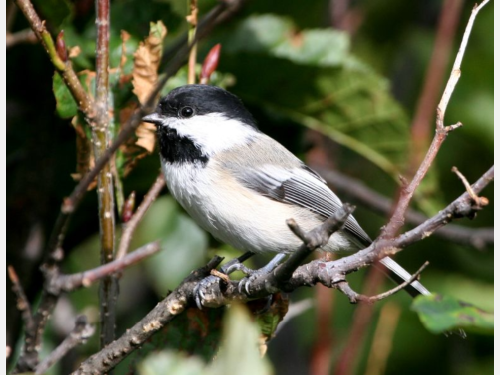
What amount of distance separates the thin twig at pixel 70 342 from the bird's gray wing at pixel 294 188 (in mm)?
622

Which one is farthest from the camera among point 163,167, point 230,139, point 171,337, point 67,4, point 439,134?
point 230,139

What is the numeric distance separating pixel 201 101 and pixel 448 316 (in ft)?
3.26

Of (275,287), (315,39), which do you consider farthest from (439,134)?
(315,39)

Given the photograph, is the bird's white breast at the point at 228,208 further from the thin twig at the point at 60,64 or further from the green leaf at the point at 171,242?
the green leaf at the point at 171,242

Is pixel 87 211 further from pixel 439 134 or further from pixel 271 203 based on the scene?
pixel 439 134

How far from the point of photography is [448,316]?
1.29 metres

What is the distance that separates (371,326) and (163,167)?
109 cm

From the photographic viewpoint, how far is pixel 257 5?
248cm

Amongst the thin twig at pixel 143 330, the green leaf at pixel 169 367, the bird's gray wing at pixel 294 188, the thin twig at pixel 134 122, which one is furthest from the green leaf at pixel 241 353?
the bird's gray wing at pixel 294 188

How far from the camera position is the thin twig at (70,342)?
58.4 inches

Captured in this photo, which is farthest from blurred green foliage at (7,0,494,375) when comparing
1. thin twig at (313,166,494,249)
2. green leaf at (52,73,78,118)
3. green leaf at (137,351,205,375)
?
green leaf at (137,351,205,375)

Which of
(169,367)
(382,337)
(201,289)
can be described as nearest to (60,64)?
(201,289)

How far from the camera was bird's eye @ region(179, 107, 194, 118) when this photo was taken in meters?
2.03

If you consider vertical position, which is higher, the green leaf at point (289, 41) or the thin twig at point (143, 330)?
the green leaf at point (289, 41)
